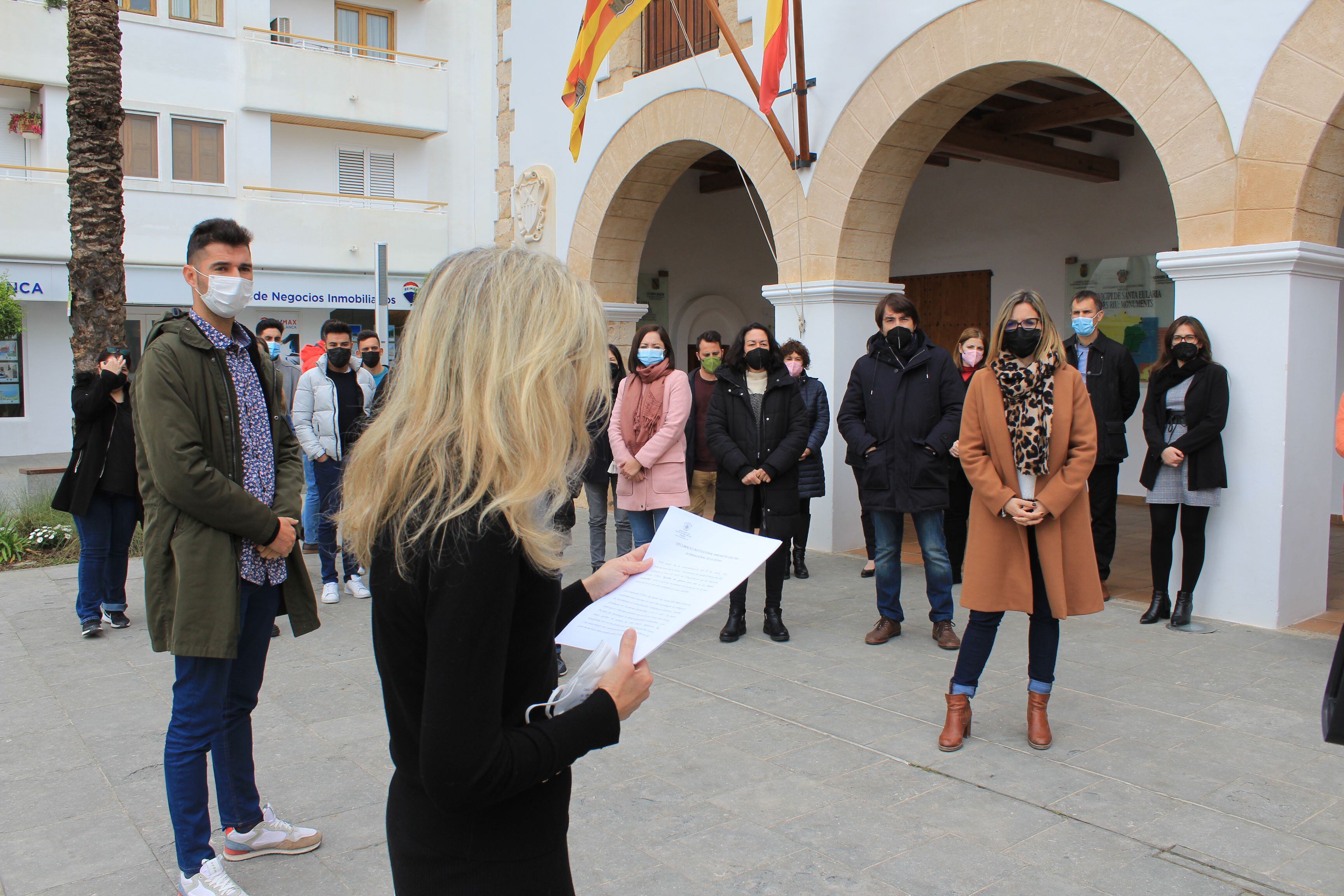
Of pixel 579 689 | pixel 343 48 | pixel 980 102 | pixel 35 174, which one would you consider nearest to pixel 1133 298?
pixel 980 102

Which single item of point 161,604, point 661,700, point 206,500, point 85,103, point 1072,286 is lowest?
point 661,700

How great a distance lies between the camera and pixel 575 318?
63.7 inches

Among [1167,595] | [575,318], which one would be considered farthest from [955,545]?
[575,318]

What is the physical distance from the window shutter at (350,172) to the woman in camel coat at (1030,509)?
61.0 feet

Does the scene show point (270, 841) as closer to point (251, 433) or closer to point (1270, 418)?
point (251, 433)

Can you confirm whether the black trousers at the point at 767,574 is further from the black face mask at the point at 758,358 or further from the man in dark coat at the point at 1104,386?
the man in dark coat at the point at 1104,386

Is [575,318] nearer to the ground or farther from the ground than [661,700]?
farther from the ground

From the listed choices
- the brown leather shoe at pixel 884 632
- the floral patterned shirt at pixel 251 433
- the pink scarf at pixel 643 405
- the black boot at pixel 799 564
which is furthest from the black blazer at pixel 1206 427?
the floral patterned shirt at pixel 251 433

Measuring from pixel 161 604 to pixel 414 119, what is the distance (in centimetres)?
1914

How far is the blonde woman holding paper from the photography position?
4.70 feet

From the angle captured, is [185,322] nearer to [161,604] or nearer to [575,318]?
[161,604]

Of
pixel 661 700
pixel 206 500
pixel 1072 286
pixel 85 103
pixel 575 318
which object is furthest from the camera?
pixel 1072 286

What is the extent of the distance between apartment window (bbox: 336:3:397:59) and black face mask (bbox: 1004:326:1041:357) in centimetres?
1923

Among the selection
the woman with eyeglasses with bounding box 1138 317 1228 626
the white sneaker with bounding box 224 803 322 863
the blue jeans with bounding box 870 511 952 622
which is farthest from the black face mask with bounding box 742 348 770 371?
the white sneaker with bounding box 224 803 322 863
